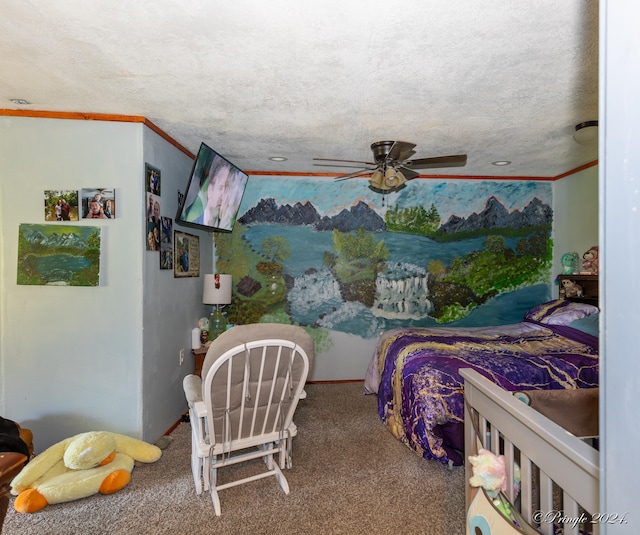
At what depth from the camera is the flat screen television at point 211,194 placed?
3.12 meters

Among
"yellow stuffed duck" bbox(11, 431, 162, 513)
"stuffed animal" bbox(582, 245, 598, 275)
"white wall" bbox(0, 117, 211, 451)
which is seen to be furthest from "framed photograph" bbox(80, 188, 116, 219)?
"stuffed animal" bbox(582, 245, 598, 275)

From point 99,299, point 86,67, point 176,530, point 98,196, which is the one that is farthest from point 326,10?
point 176,530

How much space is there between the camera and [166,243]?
10.3 ft

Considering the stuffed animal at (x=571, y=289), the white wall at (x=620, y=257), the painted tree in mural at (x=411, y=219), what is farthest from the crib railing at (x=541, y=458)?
the stuffed animal at (x=571, y=289)

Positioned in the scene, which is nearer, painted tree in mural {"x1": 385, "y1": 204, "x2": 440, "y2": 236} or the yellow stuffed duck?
the yellow stuffed duck

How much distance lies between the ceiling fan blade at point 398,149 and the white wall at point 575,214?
2489 mm

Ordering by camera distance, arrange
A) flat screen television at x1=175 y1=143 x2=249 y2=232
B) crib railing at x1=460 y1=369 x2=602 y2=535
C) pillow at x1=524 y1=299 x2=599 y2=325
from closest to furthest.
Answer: crib railing at x1=460 y1=369 x2=602 y2=535, flat screen television at x1=175 y1=143 x2=249 y2=232, pillow at x1=524 y1=299 x2=599 y2=325

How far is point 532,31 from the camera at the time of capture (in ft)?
5.59

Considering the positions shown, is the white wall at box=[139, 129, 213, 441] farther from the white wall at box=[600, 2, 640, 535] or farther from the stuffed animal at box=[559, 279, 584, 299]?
the stuffed animal at box=[559, 279, 584, 299]

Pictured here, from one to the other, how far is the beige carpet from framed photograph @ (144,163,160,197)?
78.5 inches

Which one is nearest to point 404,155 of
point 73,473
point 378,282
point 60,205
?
point 378,282

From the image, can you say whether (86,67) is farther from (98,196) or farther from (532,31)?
(532,31)

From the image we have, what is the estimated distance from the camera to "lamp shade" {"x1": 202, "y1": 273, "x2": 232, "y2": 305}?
150 inches

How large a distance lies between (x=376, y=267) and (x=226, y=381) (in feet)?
9.30
